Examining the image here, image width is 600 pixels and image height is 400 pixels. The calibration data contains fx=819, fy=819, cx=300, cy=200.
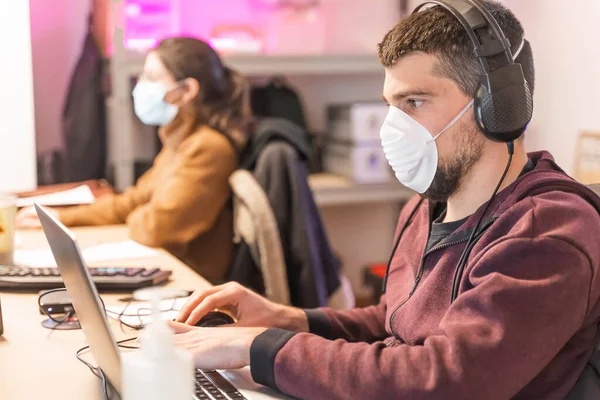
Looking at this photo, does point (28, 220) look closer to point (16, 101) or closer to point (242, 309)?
point (16, 101)

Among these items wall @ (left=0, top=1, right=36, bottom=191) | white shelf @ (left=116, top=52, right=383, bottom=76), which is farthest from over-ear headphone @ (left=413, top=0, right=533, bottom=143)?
white shelf @ (left=116, top=52, right=383, bottom=76)

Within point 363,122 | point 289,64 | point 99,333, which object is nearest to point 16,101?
point 99,333

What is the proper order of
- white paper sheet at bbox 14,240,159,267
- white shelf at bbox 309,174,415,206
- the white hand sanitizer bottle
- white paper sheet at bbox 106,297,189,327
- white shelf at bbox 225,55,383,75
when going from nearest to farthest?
1. the white hand sanitizer bottle
2. white paper sheet at bbox 106,297,189,327
3. white paper sheet at bbox 14,240,159,267
4. white shelf at bbox 225,55,383,75
5. white shelf at bbox 309,174,415,206

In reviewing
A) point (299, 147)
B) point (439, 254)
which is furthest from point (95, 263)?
point (439, 254)

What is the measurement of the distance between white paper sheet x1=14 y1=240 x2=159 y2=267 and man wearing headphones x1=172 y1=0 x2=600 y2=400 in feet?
2.29

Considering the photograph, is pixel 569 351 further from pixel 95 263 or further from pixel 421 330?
pixel 95 263

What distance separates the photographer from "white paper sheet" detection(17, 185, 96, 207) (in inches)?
95.0

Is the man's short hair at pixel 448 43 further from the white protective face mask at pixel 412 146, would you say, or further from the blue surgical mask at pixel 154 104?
the blue surgical mask at pixel 154 104

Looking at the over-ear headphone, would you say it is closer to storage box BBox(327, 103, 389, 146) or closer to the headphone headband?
the headphone headband

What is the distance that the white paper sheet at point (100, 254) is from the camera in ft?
6.11

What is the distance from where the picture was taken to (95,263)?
1871 millimetres

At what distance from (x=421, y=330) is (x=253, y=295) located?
0.31m

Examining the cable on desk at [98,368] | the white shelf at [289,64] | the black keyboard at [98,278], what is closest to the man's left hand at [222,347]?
the cable on desk at [98,368]

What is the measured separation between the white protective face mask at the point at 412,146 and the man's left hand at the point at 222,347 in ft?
1.11
